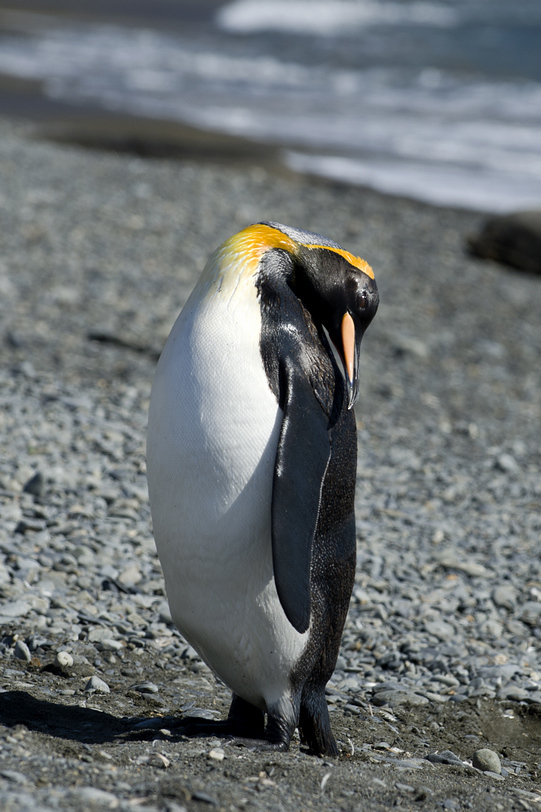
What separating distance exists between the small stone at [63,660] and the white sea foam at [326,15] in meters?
33.5

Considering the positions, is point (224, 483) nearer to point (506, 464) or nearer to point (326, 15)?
point (506, 464)

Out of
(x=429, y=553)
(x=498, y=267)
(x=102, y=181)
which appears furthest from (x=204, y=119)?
(x=429, y=553)

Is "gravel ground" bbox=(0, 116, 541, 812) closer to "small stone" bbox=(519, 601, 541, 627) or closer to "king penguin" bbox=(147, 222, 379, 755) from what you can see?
"small stone" bbox=(519, 601, 541, 627)

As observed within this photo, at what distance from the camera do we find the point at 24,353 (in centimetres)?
690

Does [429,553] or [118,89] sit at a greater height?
[118,89]

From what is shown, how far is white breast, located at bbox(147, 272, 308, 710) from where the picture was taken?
2.89 metres

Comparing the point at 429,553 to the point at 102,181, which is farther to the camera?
the point at 102,181

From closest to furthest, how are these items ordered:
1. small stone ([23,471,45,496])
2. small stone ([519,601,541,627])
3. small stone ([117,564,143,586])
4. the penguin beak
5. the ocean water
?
the penguin beak, small stone ([117,564,143,586]), small stone ([519,601,541,627]), small stone ([23,471,45,496]), the ocean water

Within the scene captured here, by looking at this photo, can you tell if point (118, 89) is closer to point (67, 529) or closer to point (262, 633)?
point (67, 529)

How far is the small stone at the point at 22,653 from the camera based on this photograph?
3518 mm

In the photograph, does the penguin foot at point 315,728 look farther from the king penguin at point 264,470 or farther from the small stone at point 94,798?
the small stone at point 94,798

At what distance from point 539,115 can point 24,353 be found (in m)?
16.7

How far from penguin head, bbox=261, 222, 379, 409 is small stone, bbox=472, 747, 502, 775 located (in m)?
1.38

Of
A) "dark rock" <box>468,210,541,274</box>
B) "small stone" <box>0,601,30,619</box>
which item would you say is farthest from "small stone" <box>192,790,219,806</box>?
"dark rock" <box>468,210,541,274</box>
